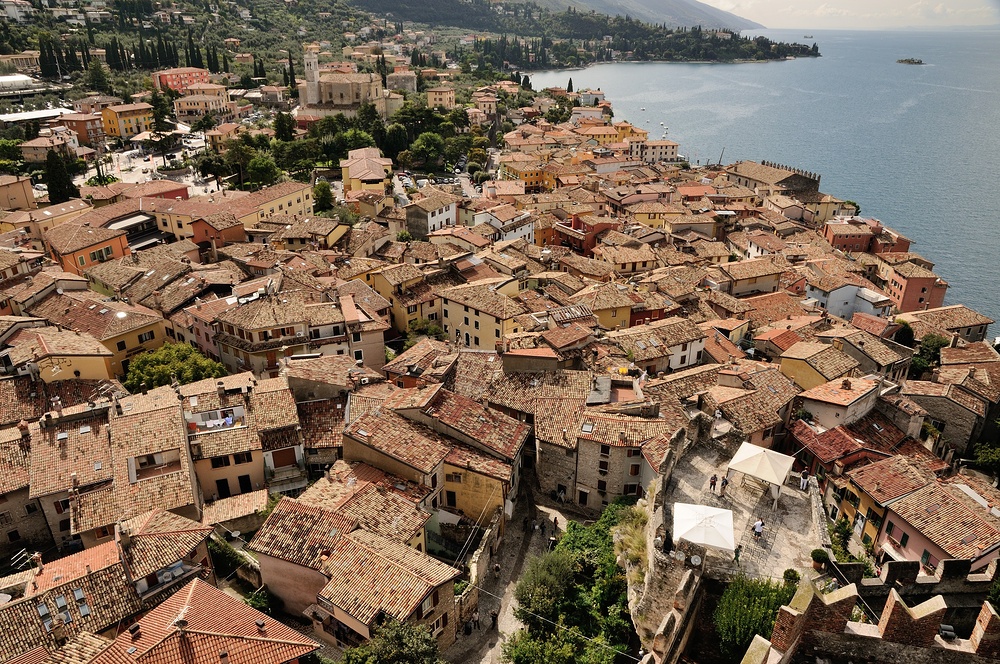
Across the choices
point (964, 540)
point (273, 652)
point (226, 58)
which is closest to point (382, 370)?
point (273, 652)

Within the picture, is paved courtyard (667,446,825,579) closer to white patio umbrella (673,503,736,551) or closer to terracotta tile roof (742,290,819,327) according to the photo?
white patio umbrella (673,503,736,551)

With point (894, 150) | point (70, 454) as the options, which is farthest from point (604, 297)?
point (894, 150)

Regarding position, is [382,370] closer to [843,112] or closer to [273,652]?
[273,652]

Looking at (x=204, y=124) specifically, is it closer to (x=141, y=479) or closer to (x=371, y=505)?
(x=141, y=479)

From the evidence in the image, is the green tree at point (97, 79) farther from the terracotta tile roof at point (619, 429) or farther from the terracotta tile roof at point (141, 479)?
the terracotta tile roof at point (619, 429)

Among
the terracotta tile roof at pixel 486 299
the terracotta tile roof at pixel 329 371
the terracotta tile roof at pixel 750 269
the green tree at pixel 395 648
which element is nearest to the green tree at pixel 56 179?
the terracotta tile roof at pixel 486 299
